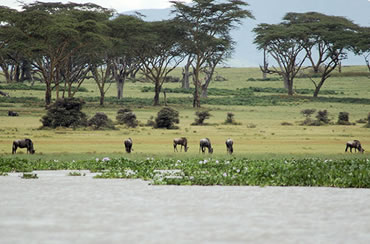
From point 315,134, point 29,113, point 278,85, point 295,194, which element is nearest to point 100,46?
point 29,113

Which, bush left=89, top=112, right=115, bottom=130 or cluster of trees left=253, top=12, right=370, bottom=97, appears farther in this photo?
cluster of trees left=253, top=12, right=370, bottom=97

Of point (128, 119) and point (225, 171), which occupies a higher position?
point (225, 171)

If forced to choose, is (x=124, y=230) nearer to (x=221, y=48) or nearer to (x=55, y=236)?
(x=55, y=236)

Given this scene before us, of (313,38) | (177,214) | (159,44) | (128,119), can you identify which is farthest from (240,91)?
(177,214)

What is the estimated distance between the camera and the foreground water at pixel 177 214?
26.5ft

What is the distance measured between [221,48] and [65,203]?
190 feet

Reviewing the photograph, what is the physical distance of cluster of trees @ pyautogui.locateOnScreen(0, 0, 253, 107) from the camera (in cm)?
5603

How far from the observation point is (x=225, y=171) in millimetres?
15883

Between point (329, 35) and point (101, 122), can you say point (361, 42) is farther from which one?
point (101, 122)

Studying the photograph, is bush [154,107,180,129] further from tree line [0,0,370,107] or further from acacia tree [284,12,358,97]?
acacia tree [284,12,358,97]

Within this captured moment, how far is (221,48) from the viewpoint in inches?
2672

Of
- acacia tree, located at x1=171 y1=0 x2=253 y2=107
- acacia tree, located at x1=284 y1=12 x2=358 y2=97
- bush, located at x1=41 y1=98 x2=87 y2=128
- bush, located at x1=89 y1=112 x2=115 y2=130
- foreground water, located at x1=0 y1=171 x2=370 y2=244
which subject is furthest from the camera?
acacia tree, located at x1=284 y1=12 x2=358 y2=97

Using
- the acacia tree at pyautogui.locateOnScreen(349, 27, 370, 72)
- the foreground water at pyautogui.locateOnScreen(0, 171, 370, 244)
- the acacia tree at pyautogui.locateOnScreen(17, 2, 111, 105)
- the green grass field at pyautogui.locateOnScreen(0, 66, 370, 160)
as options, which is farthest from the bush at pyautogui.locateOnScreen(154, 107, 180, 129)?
the acacia tree at pyautogui.locateOnScreen(349, 27, 370, 72)

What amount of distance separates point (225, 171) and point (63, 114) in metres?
25.5
